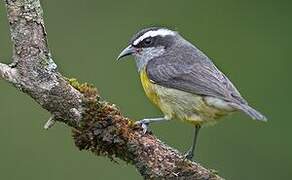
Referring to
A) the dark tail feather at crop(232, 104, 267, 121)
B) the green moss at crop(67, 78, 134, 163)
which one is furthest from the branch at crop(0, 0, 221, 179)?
the dark tail feather at crop(232, 104, 267, 121)

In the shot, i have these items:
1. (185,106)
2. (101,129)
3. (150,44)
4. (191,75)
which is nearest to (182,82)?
(191,75)

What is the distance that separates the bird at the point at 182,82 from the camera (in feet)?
22.8

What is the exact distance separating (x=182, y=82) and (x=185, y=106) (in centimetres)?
25

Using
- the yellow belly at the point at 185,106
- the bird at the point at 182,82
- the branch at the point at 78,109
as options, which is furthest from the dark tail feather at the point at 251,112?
the branch at the point at 78,109

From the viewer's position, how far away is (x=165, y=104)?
23.5ft

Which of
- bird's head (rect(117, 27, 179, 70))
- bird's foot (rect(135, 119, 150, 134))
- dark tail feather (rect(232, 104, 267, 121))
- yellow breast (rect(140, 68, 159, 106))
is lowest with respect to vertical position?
yellow breast (rect(140, 68, 159, 106))

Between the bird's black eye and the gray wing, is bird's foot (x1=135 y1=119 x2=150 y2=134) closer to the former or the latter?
the gray wing

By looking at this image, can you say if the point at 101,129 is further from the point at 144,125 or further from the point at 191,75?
the point at 191,75

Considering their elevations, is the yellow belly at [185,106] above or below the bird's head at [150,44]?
below

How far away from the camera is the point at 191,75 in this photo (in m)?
7.23

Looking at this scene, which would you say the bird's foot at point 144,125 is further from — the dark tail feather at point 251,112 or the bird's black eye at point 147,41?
the bird's black eye at point 147,41

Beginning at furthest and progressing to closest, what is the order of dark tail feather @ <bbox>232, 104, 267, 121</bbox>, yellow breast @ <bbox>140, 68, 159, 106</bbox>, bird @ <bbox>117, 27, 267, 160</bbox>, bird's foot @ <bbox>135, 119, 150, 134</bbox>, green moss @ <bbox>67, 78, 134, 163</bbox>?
yellow breast @ <bbox>140, 68, 159, 106</bbox>
bird @ <bbox>117, 27, 267, 160</bbox>
dark tail feather @ <bbox>232, 104, 267, 121</bbox>
bird's foot @ <bbox>135, 119, 150, 134</bbox>
green moss @ <bbox>67, 78, 134, 163</bbox>

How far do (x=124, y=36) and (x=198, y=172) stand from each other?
482 centimetres

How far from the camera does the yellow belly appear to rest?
22.9 feet
